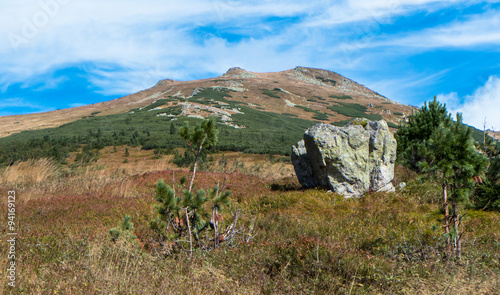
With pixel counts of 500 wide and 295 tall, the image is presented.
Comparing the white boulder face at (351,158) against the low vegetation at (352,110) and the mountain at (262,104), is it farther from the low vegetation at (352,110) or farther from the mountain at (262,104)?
the low vegetation at (352,110)

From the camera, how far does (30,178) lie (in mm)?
11852

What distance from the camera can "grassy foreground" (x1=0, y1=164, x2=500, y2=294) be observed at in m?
3.32

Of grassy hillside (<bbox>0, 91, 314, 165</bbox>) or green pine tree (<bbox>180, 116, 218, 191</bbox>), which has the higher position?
grassy hillside (<bbox>0, 91, 314, 165</bbox>)

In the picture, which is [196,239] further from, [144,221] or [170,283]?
[144,221]

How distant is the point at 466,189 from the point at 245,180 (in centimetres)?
908

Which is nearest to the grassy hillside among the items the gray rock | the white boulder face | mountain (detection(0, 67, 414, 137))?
mountain (detection(0, 67, 414, 137))

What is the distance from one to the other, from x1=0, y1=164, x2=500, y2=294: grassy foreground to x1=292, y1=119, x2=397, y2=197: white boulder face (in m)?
1.76

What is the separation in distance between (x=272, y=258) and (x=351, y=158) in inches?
249

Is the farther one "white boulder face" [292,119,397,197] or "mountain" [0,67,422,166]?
"mountain" [0,67,422,166]

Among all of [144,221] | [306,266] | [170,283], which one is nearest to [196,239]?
[170,283]

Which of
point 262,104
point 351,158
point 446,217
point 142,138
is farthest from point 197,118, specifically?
point 446,217

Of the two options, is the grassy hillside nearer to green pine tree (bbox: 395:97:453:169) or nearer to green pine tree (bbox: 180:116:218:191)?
green pine tree (bbox: 395:97:453:169)

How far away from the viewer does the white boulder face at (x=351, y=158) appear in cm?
948

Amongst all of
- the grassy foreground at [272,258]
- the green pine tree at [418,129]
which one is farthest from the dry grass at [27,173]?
the green pine tree at [418,129]
